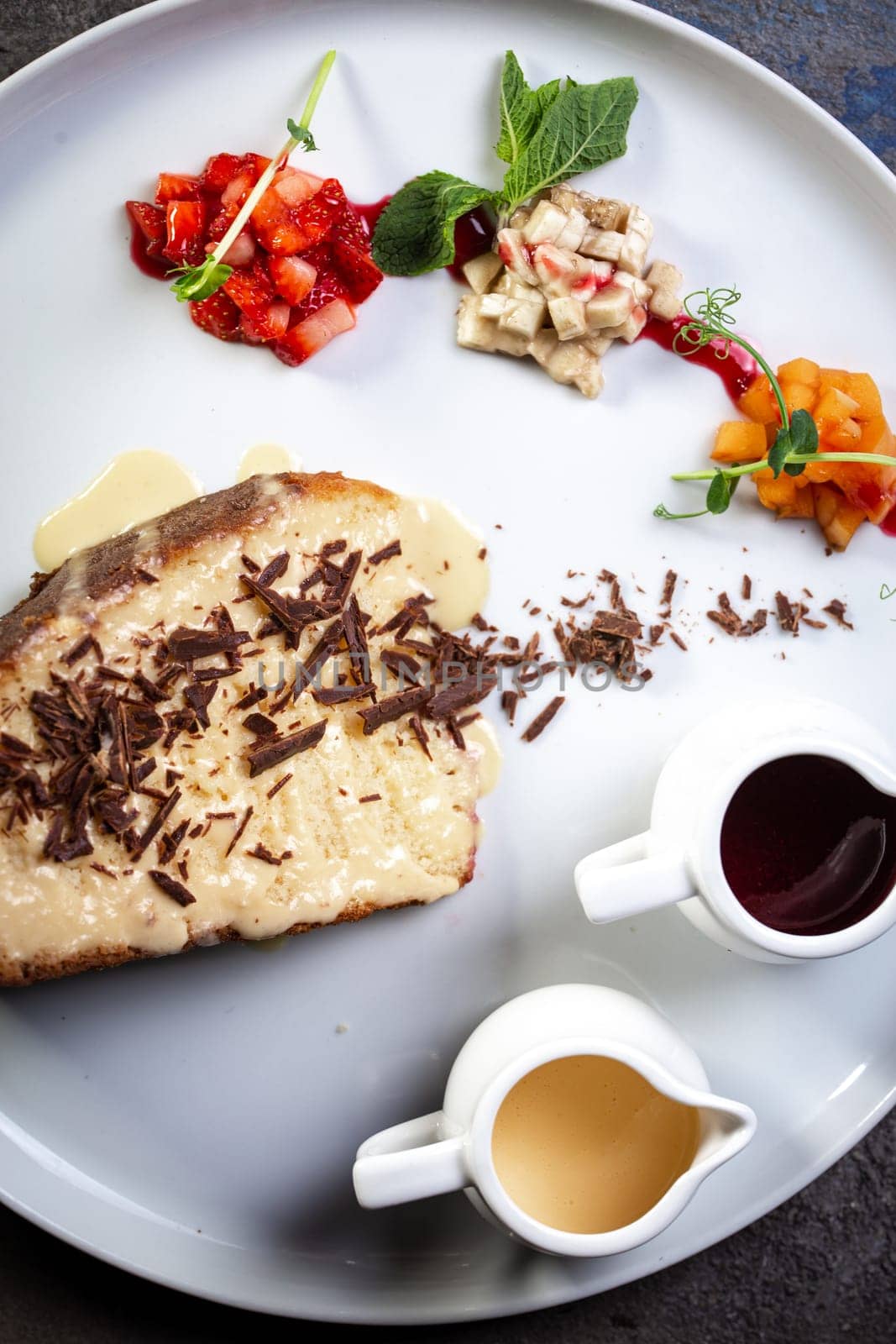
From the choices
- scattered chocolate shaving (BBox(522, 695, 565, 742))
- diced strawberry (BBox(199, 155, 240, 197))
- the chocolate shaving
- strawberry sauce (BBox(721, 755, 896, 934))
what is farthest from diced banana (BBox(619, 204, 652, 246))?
the chocolate shaving

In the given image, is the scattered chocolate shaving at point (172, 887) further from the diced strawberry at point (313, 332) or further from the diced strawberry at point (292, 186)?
the diced strawberry at point (292, 186)

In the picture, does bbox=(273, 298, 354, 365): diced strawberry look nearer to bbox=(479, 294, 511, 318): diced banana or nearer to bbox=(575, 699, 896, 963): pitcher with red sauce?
bbox=(479, 294, 511, 318): diced banana

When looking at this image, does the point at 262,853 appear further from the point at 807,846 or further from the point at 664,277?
the point at 664,277

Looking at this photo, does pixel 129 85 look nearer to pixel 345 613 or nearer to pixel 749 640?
pixel 345 613

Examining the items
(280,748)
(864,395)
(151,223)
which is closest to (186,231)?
(151,223)

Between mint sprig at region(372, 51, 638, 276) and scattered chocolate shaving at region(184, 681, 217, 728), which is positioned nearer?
scattered chocolate shaving at region(184, 681, 217, 728)
